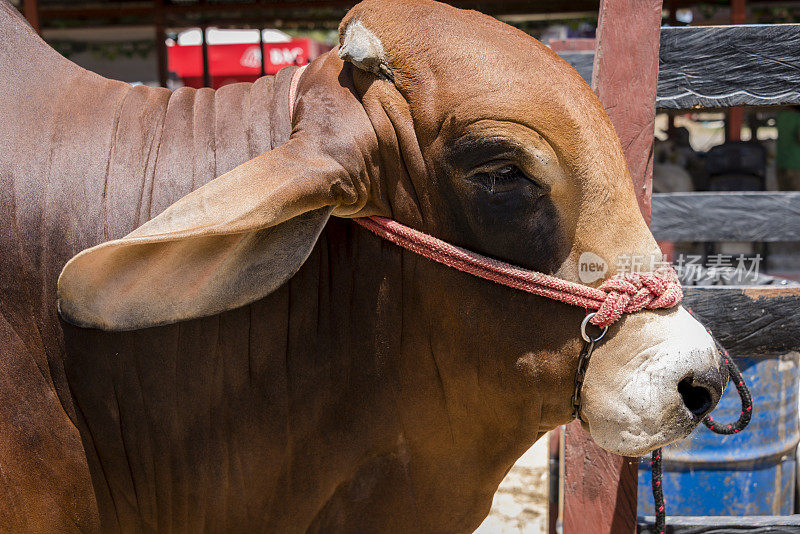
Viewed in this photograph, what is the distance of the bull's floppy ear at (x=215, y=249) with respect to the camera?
145 centimetres

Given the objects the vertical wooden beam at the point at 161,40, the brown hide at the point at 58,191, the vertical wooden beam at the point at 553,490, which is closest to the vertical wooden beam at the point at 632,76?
the brown hide at the point at 58,191

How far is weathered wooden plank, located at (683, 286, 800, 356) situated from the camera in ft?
8.23

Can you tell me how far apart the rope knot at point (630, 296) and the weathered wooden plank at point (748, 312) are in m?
0.95

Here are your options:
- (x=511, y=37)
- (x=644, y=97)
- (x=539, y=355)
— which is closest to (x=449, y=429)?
(x=539, y=355)

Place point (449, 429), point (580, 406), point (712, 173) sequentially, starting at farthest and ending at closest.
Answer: point (712, 173)
point (449, 429)
point (580, 406)

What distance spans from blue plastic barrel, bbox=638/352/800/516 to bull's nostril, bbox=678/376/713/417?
1421 millimetres

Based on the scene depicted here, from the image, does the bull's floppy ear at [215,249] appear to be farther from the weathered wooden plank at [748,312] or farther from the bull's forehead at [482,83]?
the weathered wooden plank at [748,312]

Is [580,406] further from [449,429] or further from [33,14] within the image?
[33,14]

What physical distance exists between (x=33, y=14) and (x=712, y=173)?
751 cm

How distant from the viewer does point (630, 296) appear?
164 cm

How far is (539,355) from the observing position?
1.69 metres

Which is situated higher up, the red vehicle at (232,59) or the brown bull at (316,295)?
the red vehicle at (232,59)

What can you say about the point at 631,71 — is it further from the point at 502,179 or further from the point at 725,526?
the point at 725,526

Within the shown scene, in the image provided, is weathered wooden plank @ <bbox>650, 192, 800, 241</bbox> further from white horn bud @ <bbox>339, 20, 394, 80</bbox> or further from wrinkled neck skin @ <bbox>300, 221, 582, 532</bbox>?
white horn bud @ <bbox>339, 20, 394, 80</bbox>
